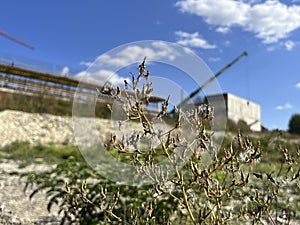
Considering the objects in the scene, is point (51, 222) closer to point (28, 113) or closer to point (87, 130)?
point (87, 130)

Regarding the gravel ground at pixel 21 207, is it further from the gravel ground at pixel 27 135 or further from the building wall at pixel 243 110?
the building wall at pixel 243 110

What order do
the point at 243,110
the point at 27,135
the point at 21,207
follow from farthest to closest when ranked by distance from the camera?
the point at 243,110
the point at 27,135
the point at 21,207

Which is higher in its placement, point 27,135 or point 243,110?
point 243,110

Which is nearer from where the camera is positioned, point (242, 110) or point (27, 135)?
point (27, 135)

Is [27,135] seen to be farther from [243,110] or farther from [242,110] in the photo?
[243,110]

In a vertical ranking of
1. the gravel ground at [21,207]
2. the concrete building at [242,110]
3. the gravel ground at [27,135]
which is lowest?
the gravel ground at [21,207]

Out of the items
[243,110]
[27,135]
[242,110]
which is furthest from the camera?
[243,110]

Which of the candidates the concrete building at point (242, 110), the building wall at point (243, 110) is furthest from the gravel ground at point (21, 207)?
the building wall at point (243, 110)

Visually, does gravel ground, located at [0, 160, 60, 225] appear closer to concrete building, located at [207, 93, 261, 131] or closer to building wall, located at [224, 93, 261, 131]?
concrete building, located at [207, 93, 261, 131]

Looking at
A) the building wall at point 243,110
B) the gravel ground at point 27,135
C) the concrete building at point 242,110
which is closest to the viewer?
the gravel ground at point 27,135

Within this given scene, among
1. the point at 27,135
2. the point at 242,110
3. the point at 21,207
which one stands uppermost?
the point at 242,110

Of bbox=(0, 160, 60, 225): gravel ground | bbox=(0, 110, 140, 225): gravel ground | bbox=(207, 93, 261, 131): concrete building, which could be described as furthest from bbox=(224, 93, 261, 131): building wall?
bbox=(0, 160, 60, 225): gravel ground

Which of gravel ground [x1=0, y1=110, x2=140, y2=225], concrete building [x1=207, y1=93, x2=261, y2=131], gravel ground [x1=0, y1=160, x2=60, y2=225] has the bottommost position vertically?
gravel ground [x1=0, y1=160, x2=60, y2=225]

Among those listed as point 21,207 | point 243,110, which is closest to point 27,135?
point 21,207
